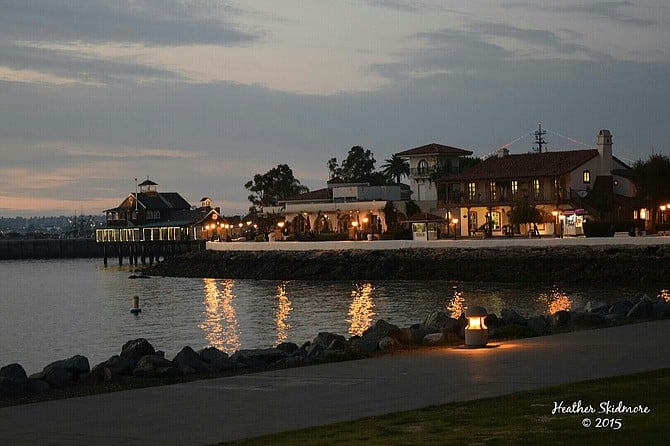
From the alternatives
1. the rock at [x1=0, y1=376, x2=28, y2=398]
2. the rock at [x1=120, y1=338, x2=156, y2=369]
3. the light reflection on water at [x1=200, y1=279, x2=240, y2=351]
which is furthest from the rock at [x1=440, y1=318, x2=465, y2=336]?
the light reflection on water at [x1=200, y1=279, x2=240, y2=351]

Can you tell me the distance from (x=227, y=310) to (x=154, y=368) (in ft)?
Answer: 113

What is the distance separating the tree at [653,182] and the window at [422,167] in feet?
81.4

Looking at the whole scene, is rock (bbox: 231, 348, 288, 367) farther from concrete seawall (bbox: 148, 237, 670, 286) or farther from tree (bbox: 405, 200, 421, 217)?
tree (bbox: 405, 200, 421, 217)

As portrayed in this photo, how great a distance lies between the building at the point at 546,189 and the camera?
3374 inches

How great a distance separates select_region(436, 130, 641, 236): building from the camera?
85.7 m

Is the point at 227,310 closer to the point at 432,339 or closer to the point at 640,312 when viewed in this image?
the point at 640,312

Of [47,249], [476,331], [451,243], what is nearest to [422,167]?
[451,243]

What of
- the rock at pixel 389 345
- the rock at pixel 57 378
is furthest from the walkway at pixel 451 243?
the rock at pixel 57 378

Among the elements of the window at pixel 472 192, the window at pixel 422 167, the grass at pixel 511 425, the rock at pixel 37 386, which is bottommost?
the rock at pixel 37 386

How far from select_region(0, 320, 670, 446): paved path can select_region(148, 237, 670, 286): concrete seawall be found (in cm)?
4227

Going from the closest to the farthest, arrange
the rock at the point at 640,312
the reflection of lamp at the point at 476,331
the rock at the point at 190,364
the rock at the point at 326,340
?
the rock at the point at 190,364 < the reflection of lamp at the point at 476,331 < the rock at the point at 326,340 < the rock at the point at 640,312

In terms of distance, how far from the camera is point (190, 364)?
18.7m

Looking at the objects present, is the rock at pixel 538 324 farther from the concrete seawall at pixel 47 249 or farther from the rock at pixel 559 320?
the concrete seawall at pixel 47 249

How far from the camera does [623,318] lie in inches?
1015
